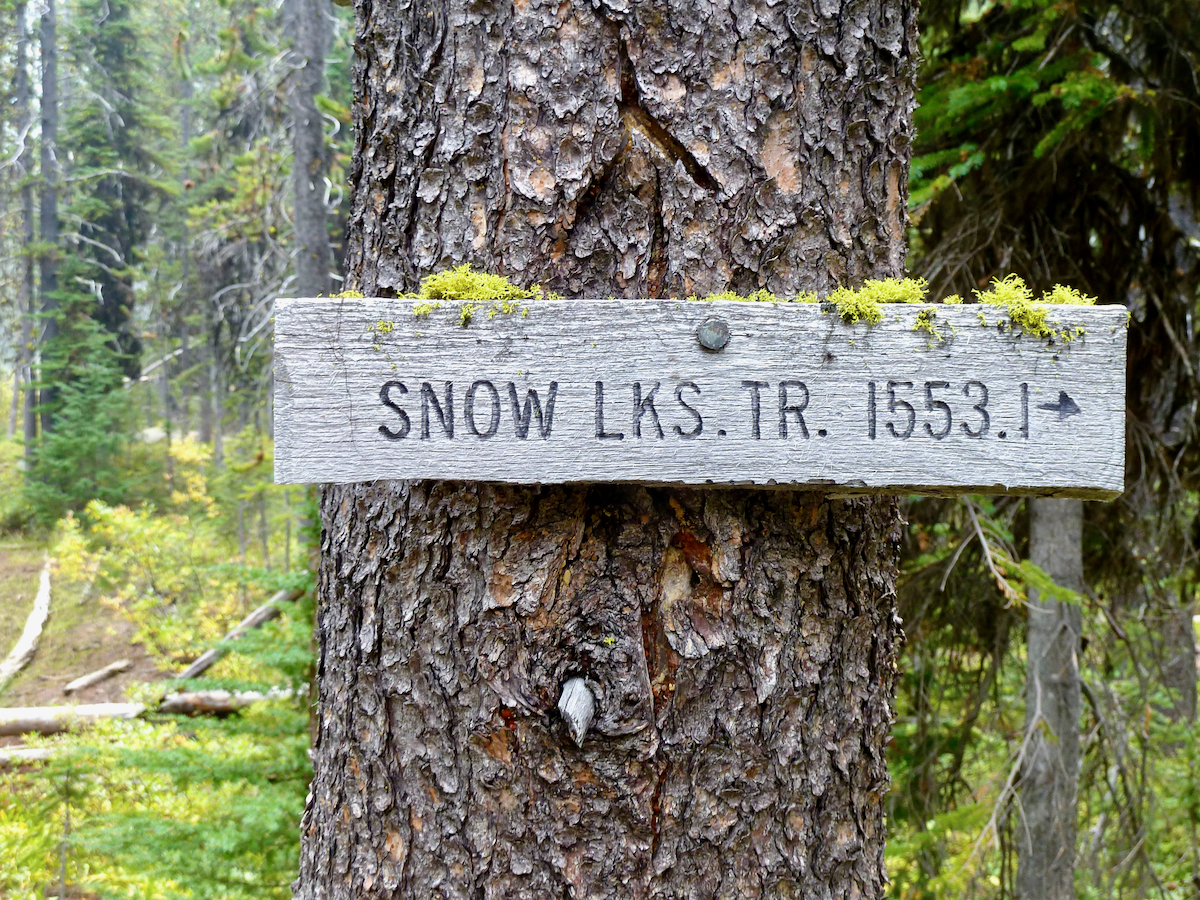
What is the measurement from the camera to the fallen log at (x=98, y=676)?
33.4ft

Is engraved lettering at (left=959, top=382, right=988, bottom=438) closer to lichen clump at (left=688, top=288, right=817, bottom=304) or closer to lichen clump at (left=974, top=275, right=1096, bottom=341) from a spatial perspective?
lichen clump at (left=974, top=275, right=1096, bottom=341)

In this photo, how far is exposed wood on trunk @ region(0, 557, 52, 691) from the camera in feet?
34.6

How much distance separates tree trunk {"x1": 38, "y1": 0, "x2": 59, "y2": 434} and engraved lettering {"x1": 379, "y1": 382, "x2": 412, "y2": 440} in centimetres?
1633

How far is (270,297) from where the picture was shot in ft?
28.1

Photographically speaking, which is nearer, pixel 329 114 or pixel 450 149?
pixel 450 149

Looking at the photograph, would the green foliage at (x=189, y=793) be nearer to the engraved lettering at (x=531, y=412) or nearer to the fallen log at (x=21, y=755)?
the fallen log at (x=21, y=755)

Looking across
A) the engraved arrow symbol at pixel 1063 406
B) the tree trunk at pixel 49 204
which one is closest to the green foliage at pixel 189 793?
the engraved arrow symbol at pixel 1063 406

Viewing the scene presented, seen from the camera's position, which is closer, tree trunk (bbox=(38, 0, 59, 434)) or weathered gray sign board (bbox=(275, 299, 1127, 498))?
weathered gray sign board (bbox=(275, 299, 1127, 498))

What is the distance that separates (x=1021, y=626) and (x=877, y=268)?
4.01 meters

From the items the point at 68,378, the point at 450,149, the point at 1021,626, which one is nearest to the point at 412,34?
the point at 450,149

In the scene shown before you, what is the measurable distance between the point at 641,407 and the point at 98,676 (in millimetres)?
11658

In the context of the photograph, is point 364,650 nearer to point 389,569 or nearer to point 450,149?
point 389,569

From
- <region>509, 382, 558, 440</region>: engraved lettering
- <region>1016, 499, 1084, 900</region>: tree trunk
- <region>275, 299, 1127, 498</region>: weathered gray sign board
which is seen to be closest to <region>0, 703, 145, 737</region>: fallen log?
<region>1016, 499, 1084, 900</region>: tree trunk

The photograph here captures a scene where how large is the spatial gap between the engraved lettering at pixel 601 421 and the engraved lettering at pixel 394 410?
0.29 meters
